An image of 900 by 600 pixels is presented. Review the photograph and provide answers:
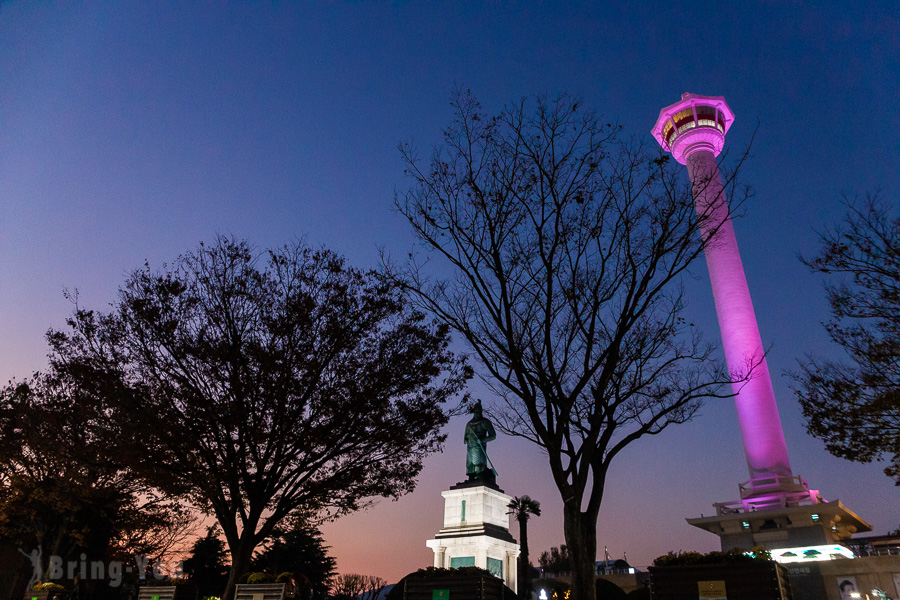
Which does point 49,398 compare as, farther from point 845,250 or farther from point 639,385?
point 845,250

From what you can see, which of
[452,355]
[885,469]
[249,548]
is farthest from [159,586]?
[885,469]

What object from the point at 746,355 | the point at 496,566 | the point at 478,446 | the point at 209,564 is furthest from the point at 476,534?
the point at 746,355

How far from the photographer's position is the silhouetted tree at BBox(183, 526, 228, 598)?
139 feet

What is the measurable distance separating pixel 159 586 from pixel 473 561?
15.5 meters

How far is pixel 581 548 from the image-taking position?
10.3 meters

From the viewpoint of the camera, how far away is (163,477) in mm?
16734

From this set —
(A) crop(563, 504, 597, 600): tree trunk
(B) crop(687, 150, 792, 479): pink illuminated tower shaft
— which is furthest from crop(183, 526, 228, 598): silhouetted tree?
(B) crop(687, 150, 792, 479): pink illuminated tower shaft

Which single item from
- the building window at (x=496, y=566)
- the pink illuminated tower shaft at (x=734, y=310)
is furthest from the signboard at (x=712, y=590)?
the pink illuminated tower shaft at (x=734, y=310)

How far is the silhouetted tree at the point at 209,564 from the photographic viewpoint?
139ft

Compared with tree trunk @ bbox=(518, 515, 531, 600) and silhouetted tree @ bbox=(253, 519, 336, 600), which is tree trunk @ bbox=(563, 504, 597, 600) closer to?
tree trunk @ bbox=(518, 515, 531, 600)

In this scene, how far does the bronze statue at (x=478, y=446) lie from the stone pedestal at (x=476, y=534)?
0.84 m

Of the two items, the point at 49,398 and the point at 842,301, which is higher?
the point at 842,301

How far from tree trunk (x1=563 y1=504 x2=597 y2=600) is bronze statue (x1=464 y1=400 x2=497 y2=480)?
20.9 m

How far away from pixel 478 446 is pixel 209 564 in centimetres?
2673
